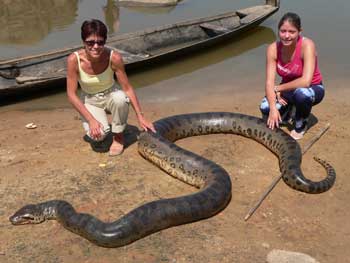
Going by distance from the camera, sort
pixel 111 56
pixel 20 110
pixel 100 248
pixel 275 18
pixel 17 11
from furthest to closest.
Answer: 1. pixel 17 11
2. pixel 275 18
3. pixel 20 110
4. pixel 111 56
5. pixel 100 248

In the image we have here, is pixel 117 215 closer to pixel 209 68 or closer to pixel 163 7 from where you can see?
pixel 209 68

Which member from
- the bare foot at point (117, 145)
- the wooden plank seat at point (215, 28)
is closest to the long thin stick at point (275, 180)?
the bare foot at point (117, 145)

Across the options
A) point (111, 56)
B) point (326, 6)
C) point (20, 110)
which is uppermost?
point (111, 56)

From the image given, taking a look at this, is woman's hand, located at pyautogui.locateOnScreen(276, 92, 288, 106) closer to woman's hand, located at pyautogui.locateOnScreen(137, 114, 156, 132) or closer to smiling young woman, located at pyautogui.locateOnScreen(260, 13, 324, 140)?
smiling young woman, located at pyautogui.locateOnScreen(260, 13, 324, 140)

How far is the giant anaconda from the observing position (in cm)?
459

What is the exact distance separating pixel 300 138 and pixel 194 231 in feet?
8.96

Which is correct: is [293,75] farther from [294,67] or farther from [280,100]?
[280,100]

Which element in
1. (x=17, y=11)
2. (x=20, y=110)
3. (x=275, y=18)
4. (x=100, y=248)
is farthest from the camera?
(x=17, y=11)

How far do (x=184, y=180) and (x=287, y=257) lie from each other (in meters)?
1.73

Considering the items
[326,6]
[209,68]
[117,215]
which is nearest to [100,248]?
[117,215]

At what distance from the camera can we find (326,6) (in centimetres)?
1433

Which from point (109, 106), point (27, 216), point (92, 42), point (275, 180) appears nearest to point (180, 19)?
point (109, 106)

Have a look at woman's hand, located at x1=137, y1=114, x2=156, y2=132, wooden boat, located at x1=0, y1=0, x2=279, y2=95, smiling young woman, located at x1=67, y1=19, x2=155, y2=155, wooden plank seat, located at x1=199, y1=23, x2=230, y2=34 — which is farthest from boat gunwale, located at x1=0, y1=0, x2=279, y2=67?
woman's hand, located at x1=137, y1=114, x2=156, y2=132

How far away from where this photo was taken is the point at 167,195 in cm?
539
